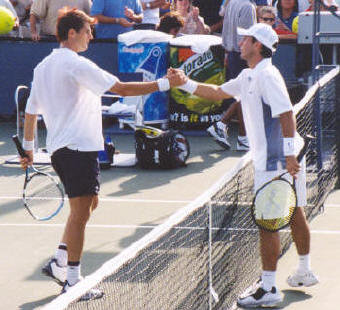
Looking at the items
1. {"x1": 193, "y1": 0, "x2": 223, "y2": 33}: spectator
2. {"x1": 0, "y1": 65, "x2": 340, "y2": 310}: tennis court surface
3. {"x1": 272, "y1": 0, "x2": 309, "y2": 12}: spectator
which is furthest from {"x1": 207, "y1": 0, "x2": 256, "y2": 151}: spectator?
{"x1": 272, "y1": 0, "x2": 309, "y2": 12}: spectator

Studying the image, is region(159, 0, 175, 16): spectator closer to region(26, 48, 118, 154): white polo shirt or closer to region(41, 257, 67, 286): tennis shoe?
region(26, 48, 118, 154): white polo shirt

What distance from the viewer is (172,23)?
14164 mm

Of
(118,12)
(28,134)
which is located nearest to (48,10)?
(118,12)

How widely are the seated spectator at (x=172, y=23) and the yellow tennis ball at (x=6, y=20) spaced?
95.6 inches

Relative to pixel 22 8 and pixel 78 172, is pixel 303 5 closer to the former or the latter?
pixel 22 8

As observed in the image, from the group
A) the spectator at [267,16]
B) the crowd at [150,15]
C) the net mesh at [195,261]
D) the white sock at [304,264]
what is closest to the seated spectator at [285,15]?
the crowd at [150,15]

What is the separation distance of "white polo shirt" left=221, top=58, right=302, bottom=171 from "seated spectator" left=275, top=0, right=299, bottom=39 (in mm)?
8597

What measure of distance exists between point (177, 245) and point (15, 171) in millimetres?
6251

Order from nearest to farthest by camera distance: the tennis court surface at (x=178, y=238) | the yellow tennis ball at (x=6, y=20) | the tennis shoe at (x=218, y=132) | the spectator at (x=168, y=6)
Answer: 1. the tennis court surface at (x=178, y=238)
2. the tennis shoe at (x=218, y=132)
3. the yellow tennis ball at (x=6, y=20)
4. the spectator at (x=168, y=6)

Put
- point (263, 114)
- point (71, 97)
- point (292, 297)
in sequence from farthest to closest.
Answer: point (292, 297) → point (71, 97) → point (263, 114)

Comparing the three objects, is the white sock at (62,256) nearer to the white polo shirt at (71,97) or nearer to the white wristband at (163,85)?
the white polo shirt at (71,97)

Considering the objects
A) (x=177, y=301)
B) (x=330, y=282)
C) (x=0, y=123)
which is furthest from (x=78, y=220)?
(x=0, y=123)

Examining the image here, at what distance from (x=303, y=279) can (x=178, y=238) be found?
103 cm

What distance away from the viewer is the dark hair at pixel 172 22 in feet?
46.2
